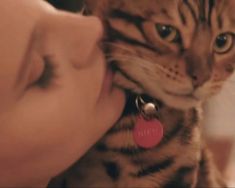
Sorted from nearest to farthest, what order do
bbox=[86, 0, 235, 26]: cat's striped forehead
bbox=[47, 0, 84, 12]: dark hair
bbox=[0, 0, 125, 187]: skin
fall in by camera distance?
bbox=[0, 0, 125, 187]: skin < bbox=[86, 0, 235, 26]: cat's striped forehead < bbox=[47, 0, 84, 12]: dark hair

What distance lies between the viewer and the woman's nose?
1.85 ft

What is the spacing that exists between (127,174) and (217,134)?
668 millimetres

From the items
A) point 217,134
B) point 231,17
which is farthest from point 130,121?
point 217,134

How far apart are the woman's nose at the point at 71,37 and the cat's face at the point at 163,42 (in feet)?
0.35

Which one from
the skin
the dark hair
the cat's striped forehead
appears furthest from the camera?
the dark hair

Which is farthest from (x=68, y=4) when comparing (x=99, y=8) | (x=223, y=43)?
(x=223, y=43)

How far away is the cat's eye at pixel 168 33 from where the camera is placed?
69cm

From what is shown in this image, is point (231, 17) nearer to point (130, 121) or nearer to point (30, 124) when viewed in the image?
point (130, 121)

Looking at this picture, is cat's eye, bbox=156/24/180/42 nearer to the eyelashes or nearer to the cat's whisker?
the cat's whisker

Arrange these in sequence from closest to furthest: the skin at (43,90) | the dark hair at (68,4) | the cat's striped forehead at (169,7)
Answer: the skin at (43,90)
the cat's striped forehead at (169,7)
the dark hair at (68,4)

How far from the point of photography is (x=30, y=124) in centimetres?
54

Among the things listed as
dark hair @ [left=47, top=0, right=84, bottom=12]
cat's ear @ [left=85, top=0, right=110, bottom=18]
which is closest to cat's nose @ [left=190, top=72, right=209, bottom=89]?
cat's ear @ [left=85, top=0, right=110, bottom=18]

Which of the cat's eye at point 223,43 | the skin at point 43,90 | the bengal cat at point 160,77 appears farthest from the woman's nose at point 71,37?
the cat's eye at point 223,43

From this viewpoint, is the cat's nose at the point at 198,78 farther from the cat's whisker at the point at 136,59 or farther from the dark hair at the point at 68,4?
the dark hair at the point at 68,4
